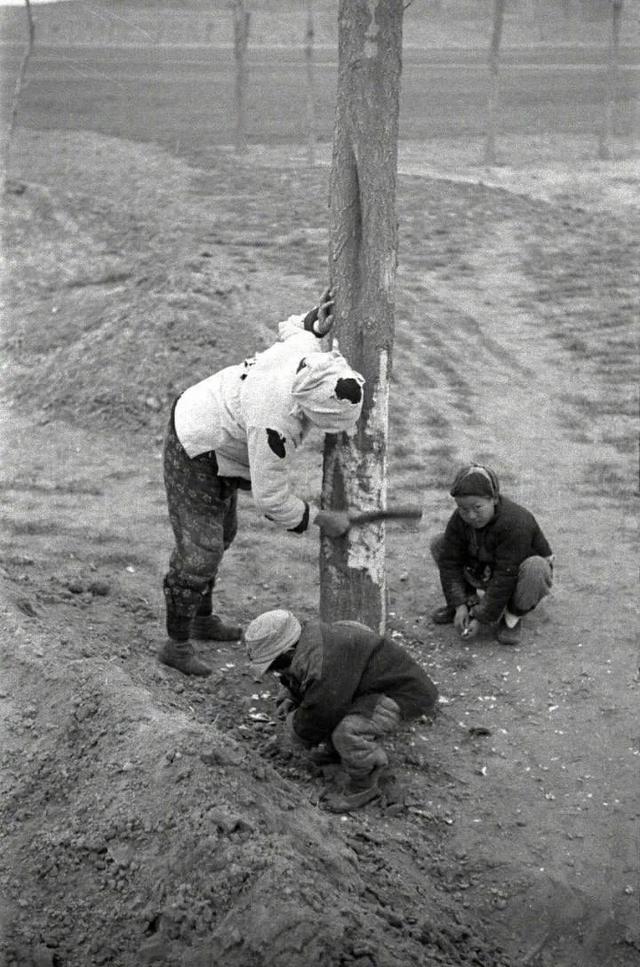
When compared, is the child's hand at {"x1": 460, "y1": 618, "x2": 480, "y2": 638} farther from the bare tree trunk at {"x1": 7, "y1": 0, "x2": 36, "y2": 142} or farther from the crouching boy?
the bare tree trunk at {"x1": 7, "y1": 0, "x2": 36, "y2": 142}

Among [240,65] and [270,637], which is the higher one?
[240,65]

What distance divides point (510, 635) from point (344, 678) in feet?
5.22

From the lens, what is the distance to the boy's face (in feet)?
20.9

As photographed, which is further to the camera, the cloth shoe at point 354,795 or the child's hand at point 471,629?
the child's hand at point 471,629

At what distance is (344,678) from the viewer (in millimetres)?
5477

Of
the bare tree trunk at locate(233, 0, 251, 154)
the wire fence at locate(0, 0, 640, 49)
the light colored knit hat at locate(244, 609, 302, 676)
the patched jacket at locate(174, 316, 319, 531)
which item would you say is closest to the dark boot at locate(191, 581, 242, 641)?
the patched jacket at locate(174, 316, 319, 531)

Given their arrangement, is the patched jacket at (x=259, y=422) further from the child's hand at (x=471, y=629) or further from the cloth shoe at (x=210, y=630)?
the child's hand at (x=471, y=629)

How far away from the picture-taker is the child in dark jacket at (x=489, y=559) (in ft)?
21.1

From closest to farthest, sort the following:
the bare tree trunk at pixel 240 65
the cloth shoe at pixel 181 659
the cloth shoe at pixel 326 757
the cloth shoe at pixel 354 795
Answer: the cloth shoe at pixel 354 795 < the cloth shoe at pixel 326 757 < the cloth shoe at pixel 181 659 < the bare tree trunk at pixel 240 65

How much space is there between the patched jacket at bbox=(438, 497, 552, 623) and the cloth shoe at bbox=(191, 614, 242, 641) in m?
1.14

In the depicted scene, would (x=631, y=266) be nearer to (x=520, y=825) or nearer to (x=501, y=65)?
(x=520, y=825)

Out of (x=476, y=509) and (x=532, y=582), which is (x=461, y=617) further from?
(x=476, y=509)

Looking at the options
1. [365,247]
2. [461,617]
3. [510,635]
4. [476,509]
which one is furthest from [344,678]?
[365,247]

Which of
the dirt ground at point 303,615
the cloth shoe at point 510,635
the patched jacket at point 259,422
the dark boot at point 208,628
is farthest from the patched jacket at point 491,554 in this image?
the patched jacket at point 259,422
